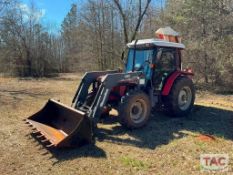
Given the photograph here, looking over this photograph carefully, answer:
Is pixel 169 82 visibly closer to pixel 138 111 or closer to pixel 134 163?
pixel 138 111

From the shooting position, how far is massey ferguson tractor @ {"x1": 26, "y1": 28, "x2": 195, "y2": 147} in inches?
214

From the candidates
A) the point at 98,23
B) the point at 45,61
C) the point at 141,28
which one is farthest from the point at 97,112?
the point at 45,61

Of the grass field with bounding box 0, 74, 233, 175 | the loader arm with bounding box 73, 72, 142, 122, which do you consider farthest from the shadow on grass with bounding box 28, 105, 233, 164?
the loader arm with bounding box 73, 72, 142, 122

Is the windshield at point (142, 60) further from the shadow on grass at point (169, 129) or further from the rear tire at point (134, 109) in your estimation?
the shadow on grass at point (169, 129)

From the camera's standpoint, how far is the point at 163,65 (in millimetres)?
6977

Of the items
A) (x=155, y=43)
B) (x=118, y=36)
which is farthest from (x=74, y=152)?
(x=118, y=36)

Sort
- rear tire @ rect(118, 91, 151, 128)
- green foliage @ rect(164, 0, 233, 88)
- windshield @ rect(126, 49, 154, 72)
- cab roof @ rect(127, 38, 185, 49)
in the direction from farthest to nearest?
green foliage @ rect(164, 0, 233, 88) < windshield @ rect(126, 49, 154, 72) < cab roof @ rect(127, 38, 185, 49) < rear tire @ rect(118, 91, 151, 128)

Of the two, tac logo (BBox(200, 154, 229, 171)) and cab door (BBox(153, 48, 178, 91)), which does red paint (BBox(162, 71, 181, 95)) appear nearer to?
cab door (BBox(153, 48, 178, 91))

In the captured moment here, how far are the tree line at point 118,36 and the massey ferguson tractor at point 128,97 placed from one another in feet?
15.9

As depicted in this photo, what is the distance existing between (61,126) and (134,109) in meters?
1.49

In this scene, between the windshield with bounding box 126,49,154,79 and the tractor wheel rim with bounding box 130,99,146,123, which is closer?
the tractor wheel rim with bounding box 130,99,146,123

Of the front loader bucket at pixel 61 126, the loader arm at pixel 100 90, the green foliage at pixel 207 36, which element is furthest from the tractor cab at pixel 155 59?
the green foliage at pixel 207 36

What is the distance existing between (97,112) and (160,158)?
151cm

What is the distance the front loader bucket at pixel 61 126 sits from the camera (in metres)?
4.95
